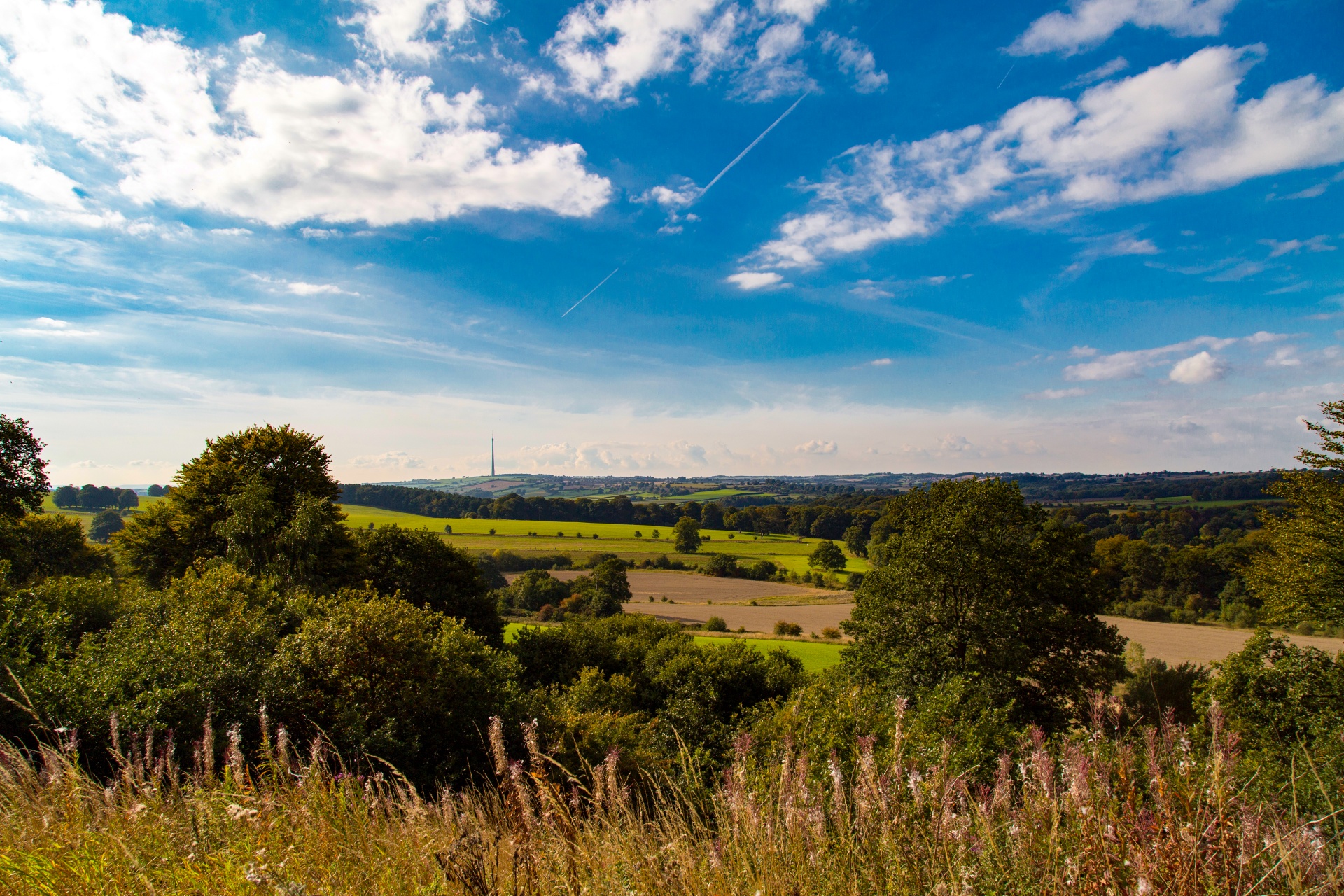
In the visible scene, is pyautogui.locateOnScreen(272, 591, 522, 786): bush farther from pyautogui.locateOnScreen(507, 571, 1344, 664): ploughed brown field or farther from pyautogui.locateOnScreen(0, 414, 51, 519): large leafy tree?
pyautogui.locateOnScreen(507, 571, 1344, 664): ploughed brown field

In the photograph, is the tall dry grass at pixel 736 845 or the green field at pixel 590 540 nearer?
the tall dry grass at pixel 736 845

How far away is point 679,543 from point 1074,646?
67.0 meters

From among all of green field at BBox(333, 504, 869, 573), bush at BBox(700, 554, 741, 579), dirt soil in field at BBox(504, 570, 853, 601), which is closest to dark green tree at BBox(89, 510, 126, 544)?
green field at BBox(333, 504, 869, 573)

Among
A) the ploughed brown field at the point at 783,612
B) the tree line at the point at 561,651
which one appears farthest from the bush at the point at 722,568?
the tree line at the point at 561,651

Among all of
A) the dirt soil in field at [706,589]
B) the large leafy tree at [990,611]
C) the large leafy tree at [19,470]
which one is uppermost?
the large leafy tree at [19,470]

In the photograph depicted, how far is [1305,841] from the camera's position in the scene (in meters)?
2.72

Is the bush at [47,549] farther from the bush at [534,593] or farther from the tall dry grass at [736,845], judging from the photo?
the tall dry grass at [736,845]

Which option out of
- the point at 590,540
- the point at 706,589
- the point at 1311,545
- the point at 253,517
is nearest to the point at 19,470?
the point at 253,517

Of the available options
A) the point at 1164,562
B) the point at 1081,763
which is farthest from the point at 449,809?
the point at 1164,562

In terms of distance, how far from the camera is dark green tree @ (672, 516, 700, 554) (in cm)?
8481

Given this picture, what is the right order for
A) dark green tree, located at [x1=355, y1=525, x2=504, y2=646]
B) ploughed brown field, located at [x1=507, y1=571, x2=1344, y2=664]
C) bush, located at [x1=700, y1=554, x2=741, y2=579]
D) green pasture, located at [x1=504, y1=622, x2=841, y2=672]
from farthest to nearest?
bush, located at [x1=700, y1=554, x2=741, y2=579] < ploughed brown field, located at [x1=507, y1=571, x2=1344, y2=664] < green pasture, located at [x1=504, y1=622, x2=841, y2=672] < dark green tree, located at [x1=355, y1=525, x2=504, y2=646]

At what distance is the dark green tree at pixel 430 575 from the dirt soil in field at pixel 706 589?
34548 millimetres

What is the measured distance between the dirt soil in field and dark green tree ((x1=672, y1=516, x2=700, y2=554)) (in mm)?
11974

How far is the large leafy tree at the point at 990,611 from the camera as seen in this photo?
17688mm
